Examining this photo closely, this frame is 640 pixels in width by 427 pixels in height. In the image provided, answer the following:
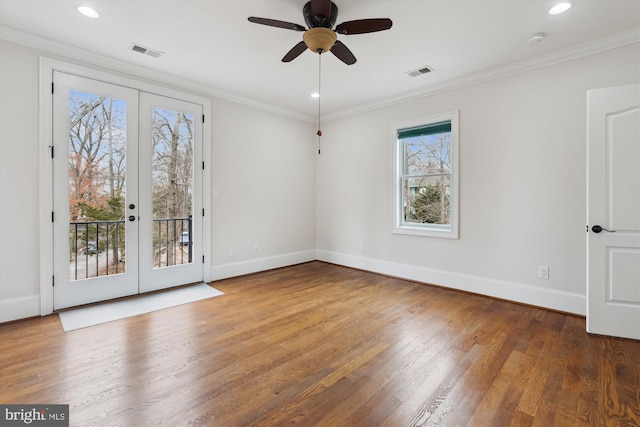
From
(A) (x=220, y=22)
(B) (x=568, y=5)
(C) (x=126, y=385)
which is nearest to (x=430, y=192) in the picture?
(B) (x=568, y=5)

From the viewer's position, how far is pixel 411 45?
3.00 m

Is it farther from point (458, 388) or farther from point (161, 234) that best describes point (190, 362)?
point (161, 234)

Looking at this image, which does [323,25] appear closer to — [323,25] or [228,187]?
[323,25]

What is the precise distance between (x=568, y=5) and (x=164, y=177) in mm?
4435

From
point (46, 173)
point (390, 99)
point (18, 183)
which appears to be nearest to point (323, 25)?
point (390, 99)

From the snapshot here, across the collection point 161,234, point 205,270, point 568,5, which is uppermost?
point 568,5

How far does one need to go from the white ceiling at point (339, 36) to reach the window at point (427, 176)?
644 millimetres

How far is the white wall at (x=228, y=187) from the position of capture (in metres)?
2.83

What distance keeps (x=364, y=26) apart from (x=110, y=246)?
3535 mm

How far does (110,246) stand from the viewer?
3.43m

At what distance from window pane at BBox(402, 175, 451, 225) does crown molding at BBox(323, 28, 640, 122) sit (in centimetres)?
120

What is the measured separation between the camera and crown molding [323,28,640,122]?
Answer: 9.19 feet

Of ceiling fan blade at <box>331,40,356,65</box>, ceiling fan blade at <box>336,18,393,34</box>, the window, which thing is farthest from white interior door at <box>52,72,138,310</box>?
the window

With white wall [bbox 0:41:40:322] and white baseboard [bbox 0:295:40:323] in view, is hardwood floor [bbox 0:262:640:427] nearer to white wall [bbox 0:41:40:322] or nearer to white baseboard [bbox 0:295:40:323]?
white baseboard [bbox 0:295:40:323]
